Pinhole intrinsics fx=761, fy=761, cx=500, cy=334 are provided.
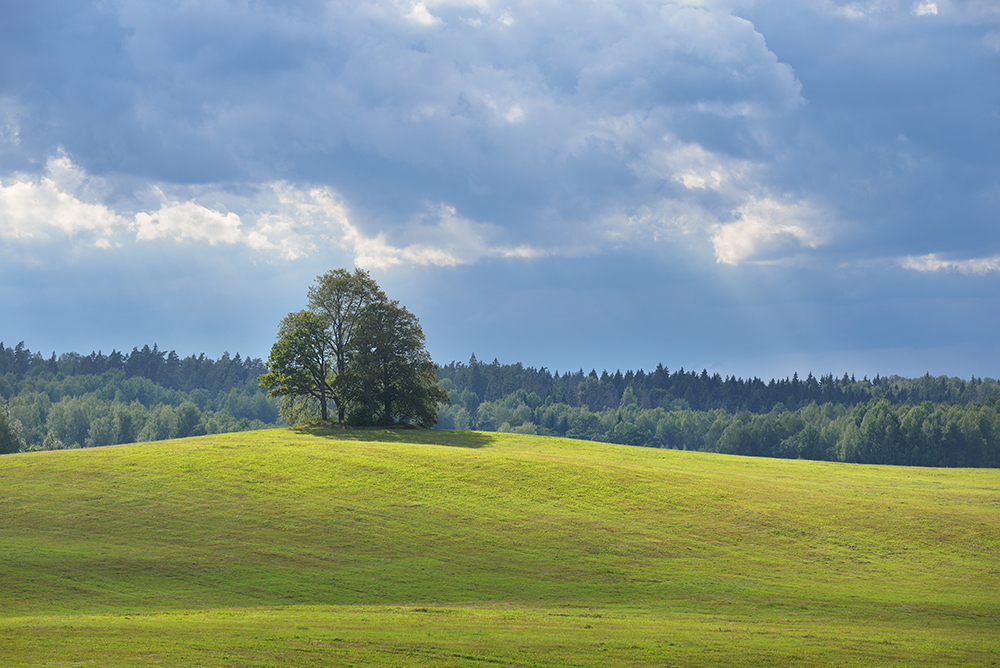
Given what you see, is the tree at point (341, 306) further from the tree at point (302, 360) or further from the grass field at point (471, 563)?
the grass field at point (471, 563)

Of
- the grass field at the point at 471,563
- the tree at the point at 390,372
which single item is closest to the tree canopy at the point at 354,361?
the tree at the point at 390,372

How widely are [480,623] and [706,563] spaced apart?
15026 millimetres

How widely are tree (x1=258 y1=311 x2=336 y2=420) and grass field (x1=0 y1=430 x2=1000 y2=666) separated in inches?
970

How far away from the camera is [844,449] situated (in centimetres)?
19650

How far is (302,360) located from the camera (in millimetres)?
86500

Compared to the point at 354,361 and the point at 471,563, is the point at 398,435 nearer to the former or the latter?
the point at 354,361

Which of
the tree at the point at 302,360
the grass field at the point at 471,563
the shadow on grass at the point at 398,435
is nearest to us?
the grass field at the point at 471,563

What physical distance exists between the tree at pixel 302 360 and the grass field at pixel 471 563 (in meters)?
24.6

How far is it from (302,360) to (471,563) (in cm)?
5549

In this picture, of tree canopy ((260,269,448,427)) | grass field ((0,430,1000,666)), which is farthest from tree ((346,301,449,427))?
grass field ((0,430,1000,666))

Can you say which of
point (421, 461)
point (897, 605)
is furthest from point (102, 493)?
point (897, 605)

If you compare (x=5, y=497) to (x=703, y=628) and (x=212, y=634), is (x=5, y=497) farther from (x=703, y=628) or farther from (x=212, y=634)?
(x=703, y=628)

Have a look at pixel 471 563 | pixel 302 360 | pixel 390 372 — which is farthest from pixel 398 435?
pixel 471 563

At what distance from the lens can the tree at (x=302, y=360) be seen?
85375mm
